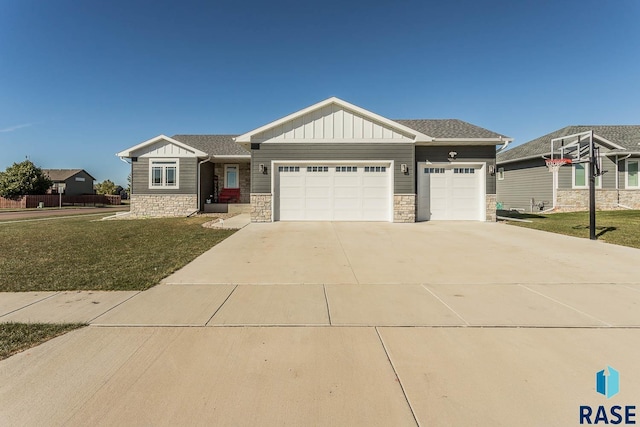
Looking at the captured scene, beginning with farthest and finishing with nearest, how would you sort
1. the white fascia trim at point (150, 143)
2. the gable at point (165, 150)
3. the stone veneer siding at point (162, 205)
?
the stone veneer siding at point (162, 205), the gable at point (165, 150), the white fascia trim at point (150, 143)

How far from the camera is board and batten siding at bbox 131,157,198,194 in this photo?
16266mm

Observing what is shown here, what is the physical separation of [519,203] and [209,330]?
2266cm

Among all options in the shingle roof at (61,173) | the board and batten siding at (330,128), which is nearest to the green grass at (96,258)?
the board and batten siding at (330,128)

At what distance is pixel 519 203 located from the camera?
1995 centimetres

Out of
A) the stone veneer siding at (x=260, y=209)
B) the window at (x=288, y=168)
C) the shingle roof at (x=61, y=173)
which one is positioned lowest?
the stone veneer siding at (x=260, y=209)

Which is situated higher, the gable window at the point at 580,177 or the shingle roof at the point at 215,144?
the shingle roof at the point at 215,144

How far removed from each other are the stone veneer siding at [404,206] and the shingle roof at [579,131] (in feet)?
33.7

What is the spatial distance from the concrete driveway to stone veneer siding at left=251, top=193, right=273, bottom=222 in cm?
736

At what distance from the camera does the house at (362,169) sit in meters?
12.4

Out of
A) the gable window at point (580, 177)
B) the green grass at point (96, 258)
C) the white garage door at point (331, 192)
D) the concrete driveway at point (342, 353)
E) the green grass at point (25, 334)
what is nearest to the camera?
the concrete driveway at point (342, 353)

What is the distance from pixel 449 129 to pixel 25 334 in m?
15.5

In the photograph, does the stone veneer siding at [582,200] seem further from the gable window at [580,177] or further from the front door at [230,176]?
the front door at [230,176]

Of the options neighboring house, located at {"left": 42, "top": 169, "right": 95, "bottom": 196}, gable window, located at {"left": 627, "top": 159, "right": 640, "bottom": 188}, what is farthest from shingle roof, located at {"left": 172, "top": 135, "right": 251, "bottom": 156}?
neighboring house, located at {"left": 42, "top": 169, "right": 95, "bottom": 196}

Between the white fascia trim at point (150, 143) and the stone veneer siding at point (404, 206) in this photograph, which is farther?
the white fascia trim at point (150, 143)
